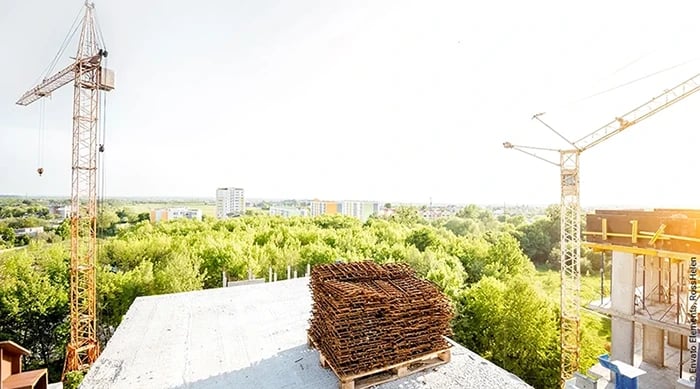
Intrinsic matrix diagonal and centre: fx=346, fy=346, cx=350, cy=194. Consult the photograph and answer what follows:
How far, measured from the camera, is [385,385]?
22.6ft

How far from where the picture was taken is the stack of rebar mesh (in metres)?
6.79

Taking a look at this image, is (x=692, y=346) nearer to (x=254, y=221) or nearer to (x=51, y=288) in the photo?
(x=51, y=288)

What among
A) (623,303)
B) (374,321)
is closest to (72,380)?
(374,321)

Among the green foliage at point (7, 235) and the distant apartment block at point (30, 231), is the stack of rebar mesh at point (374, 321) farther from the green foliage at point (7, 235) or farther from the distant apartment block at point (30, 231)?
the distant apartment block at point (30, 231)

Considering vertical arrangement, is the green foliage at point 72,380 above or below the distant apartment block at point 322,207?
below

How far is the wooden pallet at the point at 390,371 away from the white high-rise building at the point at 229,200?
435 feet

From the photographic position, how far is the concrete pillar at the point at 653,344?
26.3 feet

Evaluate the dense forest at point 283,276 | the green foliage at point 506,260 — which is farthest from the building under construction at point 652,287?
the green foliage at point 506,260

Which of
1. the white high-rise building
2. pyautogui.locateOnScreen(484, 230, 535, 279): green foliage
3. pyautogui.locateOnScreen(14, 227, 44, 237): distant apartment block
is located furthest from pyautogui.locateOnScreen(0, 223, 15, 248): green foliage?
the white high-rise building

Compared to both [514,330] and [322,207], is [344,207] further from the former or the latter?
[514,330]

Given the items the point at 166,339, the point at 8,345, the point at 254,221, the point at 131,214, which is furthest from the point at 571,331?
the point at 131,214

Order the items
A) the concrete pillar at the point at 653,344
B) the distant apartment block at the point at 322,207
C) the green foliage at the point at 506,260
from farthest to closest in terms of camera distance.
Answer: the distant apartment block at the point at 322,207 → the green foliage at the point at 506,260 → the concrete pillar at the point at 653,344

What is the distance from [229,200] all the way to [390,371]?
5530 inches

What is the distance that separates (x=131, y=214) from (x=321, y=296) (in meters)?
78.4
